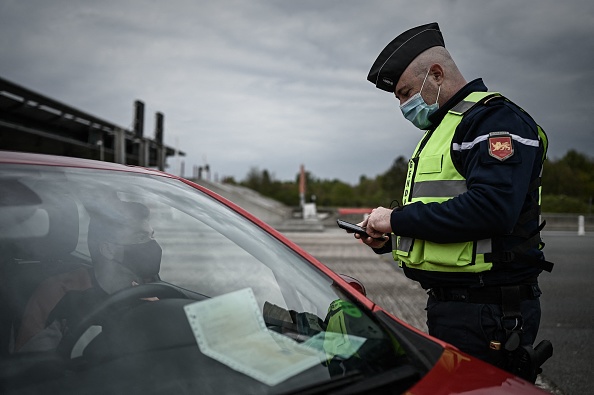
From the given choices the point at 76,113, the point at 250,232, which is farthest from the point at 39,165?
the point at 76,113

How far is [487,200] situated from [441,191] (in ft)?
0.87

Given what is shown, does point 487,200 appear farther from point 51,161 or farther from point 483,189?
point 51,161

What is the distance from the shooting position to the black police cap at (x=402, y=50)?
7.17ft

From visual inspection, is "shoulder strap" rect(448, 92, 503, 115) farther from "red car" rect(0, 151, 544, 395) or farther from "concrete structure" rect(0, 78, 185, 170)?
"concrete structure" rect(0, 78, 185, 170)

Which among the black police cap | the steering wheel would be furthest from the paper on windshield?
the black police cap

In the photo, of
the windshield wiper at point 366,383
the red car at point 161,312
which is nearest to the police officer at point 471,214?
the red car at point 161,312

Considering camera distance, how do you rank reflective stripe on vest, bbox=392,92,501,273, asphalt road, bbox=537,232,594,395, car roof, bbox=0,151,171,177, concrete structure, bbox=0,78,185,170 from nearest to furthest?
car roof, bbox=0,151,171,177 → reflective stripe on vest, bbox=392,92,501,273 → asphalt road, bbox=537,232,594,395 → concrete structure, bbox=0,78,185,170

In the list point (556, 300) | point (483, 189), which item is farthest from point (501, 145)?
point (556, 300)

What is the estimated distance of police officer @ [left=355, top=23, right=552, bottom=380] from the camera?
183cm

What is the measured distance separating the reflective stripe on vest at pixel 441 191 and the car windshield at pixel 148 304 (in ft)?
1.73

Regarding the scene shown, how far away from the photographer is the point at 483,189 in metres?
1.79

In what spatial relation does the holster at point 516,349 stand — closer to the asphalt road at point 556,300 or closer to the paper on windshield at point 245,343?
the paper on windshield at point 245,343

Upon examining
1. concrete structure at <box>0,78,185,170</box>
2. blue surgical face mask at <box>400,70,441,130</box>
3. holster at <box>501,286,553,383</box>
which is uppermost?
concrete structure at <box>0,78,185,170</box>

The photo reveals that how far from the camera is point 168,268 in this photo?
1835 mm
